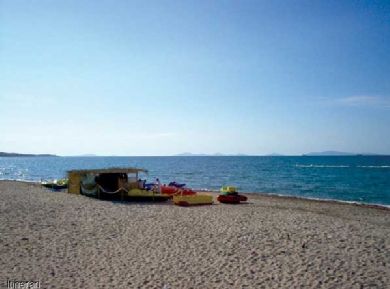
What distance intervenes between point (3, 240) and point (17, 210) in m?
6.05

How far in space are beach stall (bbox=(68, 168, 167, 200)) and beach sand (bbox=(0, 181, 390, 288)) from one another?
243 inches

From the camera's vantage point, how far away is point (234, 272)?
27.9 feet

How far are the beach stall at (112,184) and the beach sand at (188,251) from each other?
243 inches

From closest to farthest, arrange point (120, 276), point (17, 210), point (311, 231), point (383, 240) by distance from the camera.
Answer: point (120, 276), point (383, 240), point (311, 231), point (17, 210)

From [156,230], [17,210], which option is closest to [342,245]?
[156,230]

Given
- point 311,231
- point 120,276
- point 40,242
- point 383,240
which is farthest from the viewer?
point 311,231

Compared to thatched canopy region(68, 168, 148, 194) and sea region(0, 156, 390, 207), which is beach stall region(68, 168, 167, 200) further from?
sea region(0, 156, 390, 207)

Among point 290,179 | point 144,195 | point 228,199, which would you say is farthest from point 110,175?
point 290,179

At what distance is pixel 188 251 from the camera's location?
10.2 metres

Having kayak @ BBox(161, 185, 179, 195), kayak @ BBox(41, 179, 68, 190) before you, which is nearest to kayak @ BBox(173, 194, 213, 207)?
kayak @ BBox(161, 185, 179, 195)

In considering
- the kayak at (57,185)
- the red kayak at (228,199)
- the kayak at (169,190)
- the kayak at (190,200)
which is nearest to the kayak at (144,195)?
the kayak at (190,200)

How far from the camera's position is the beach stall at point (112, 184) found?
22109 mm

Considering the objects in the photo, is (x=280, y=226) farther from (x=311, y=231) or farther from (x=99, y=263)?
(x=99, y=263)

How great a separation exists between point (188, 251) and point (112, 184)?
47.0ft
